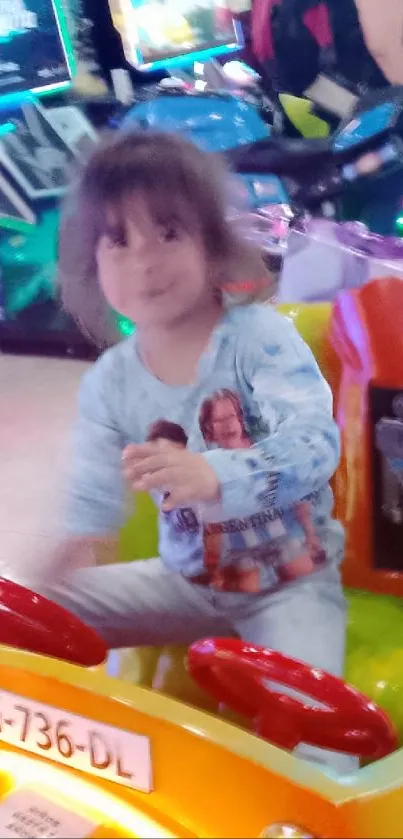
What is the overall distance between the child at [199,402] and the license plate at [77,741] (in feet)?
0.40

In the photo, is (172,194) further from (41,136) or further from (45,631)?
(45,631)

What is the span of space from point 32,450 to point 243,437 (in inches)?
7.6

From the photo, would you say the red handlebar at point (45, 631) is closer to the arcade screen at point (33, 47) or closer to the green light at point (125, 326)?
the green light at point (125, 326)

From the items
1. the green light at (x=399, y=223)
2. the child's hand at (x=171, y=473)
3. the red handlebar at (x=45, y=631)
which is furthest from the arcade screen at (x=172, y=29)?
the red handlebar at (x=45, y=631)

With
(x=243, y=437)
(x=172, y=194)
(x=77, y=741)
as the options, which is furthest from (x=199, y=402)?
(x=77, y=741)

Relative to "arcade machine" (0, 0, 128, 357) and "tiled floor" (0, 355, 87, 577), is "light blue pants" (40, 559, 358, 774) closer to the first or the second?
"tiled floor" (0, 355, 87, 577)

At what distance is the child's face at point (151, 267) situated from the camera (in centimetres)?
63

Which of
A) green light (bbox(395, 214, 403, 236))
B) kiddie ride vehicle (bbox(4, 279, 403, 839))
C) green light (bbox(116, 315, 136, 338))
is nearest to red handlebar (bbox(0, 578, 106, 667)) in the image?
kiddie ride vehicle (bbox(4, 279, 403, 839))

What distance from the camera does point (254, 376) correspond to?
63 centimetres

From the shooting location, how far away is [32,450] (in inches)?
28.7

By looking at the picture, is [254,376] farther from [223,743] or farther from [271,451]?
[223,743]

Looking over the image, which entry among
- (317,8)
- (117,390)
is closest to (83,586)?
(117,390)

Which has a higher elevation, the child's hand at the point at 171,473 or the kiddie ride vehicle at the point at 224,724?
the child's hand at the point at 171,473

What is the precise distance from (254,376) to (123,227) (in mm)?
141
